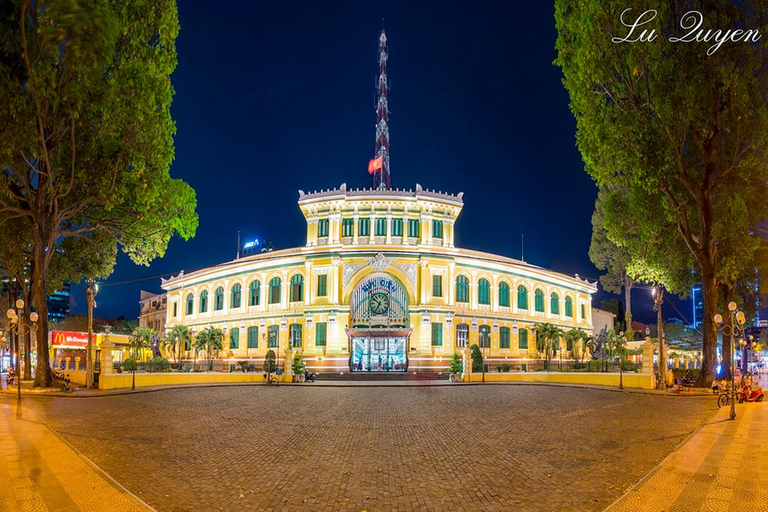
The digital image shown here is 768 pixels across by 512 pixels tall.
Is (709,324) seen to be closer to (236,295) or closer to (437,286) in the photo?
(437,286)

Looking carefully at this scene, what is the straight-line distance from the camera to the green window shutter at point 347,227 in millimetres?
47956

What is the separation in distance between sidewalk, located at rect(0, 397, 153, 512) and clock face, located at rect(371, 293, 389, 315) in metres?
35.7

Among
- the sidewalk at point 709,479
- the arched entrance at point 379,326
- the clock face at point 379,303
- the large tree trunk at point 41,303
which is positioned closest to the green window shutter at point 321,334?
the arched entrance at point 379,326

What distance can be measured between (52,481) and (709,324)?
87.2ft

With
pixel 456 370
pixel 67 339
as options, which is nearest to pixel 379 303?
pixel 456 370

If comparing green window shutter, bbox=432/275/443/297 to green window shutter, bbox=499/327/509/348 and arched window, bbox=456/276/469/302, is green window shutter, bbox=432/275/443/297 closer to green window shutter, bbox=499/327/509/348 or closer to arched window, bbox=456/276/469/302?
arched window, bbox=456/276/469/302

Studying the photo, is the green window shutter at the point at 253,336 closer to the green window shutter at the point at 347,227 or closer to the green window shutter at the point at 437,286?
the green window shutter at the point at 347,227

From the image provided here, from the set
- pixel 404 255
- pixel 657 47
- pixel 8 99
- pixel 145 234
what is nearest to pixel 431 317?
pixel 404 255

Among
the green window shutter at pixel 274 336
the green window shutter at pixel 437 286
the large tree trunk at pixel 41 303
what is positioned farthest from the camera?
the green window shutter at pixel 274 336

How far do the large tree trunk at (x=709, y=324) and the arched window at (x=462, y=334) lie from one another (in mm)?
22060

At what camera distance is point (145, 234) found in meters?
28.1

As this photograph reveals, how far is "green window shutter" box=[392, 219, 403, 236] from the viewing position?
157ft

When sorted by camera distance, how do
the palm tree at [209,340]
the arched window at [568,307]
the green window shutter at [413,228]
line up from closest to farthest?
the green window shutter at [413,228] → the palm tree at [209,340] → the arched window at [568,307]

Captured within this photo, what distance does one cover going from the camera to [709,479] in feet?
27.6
